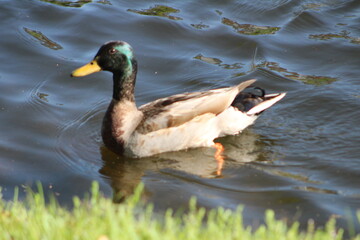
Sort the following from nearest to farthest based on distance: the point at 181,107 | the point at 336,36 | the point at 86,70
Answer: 1. the point at 86,70
2. the point at 181,107
3. the point at 336,36

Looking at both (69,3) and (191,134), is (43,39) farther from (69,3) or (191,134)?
(191,134)

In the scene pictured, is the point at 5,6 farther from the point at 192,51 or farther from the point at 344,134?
the point at 344,134

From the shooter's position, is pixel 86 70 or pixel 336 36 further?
pixel 336 36

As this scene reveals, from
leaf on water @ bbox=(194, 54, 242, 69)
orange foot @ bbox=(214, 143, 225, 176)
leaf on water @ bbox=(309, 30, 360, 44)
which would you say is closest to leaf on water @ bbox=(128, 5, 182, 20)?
leaf on water @ bbox=(194, 54, 242, 69)

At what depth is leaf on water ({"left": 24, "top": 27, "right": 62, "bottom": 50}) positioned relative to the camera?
1031cm

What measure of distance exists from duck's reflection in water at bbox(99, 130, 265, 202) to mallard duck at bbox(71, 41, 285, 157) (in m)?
0.10

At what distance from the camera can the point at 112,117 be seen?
7.88 metres

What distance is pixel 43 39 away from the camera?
10508mm

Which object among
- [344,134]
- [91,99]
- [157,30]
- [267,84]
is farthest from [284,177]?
[157,30]

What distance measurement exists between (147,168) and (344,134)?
2.42 meters

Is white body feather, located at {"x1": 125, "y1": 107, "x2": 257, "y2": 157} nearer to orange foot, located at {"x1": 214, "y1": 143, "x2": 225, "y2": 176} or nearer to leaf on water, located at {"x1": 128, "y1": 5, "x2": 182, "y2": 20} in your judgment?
orange foot, located at {"x1": 214, "y1": 143, "x2": 225, "y2": 176}

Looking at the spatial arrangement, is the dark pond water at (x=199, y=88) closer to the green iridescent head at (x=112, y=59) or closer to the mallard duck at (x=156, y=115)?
the mallard duck at (x=156, y=115)

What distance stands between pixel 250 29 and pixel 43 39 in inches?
134

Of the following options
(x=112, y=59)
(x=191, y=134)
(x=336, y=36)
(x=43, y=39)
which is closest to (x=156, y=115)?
(x=191, y=134)
